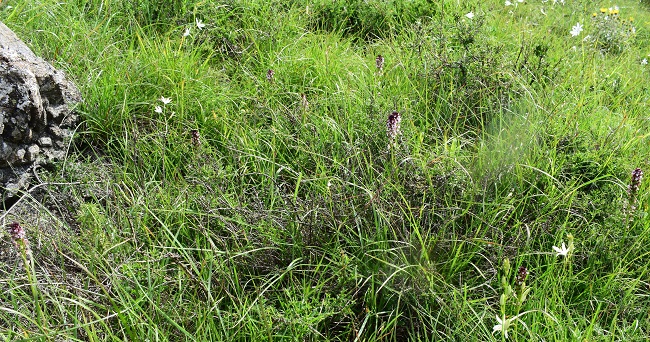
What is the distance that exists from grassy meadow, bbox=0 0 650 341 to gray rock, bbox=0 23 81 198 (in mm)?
102

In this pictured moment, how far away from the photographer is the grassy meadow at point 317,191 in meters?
2.24

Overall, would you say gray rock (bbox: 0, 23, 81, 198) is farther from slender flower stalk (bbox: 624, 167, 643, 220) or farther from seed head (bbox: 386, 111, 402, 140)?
slender flower stalk (bbox: 624, 167, 643, 220)

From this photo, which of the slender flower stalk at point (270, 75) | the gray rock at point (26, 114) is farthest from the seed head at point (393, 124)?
the gray rock at point (26, 114)

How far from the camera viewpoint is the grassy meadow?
2.24m

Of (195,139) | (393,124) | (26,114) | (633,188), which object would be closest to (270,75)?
(195,139)

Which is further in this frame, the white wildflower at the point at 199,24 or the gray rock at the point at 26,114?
the white wildflower at the point at 199,24

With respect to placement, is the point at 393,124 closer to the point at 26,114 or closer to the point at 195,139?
the point at 195,139

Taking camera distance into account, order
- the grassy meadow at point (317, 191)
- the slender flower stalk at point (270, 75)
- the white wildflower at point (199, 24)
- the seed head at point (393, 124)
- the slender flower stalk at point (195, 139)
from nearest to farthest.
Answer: the grassy meadow at point (317, 191) < the seed head at point (393, 124) < the slender flower stalk at point (195, 139) < the slender flower stalk at point (270, 75) < the white wildflower at point (199, 24)

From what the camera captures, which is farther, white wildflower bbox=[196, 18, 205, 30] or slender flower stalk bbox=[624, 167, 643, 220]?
white wildflower bbox=[196, 18, 205, 30]

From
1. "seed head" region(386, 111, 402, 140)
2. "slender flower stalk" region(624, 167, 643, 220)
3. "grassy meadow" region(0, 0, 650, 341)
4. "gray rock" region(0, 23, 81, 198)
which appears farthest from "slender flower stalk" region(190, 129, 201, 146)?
"slender flower stalk" region(624, 167, 643, 220)

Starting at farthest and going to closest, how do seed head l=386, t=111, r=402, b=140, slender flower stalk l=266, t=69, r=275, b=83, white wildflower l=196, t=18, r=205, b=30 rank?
white wildflower l=196, t=18, r=205, b=30 < slender flower stalk l=266, t=69, r=275, b=83 < seed head l=386, t=111, r=402, b=140

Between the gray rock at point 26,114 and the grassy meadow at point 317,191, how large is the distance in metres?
0.10

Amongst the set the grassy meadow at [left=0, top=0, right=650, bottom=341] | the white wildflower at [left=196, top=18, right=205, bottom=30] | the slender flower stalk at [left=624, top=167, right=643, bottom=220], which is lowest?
the grassy meadow at [left=0, top=0, right=650, bottom=341]

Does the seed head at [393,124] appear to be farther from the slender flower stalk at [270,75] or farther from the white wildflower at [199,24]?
the white wildflower at [199,24]
